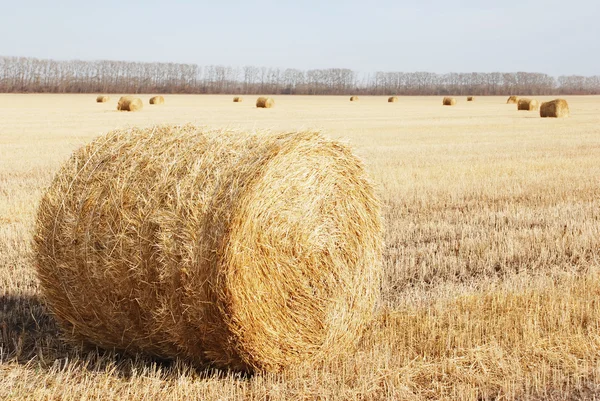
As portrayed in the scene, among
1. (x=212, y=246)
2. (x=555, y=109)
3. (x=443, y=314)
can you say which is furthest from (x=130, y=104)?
(x=212, y=246)

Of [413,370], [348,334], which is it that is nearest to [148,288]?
[348,334]

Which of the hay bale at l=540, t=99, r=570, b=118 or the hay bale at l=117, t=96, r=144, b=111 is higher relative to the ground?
the hay bale at l=540, t=99, r=570, b=118

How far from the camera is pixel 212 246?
14.6 ft

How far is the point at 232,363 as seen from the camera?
4711 mm

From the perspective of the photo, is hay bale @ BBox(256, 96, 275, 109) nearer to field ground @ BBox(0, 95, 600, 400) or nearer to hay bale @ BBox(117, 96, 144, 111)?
hay bale @ BBox(117, 96, 144, 111)

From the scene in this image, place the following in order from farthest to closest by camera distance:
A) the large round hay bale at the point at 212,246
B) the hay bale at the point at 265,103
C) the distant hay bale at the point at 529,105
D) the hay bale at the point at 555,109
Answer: the hay bale at the point at 265,103 → the distant hay bale at the point at 529,105 → the hay bale at the point at 555,109 → the large round hay bale at the point at 212,246

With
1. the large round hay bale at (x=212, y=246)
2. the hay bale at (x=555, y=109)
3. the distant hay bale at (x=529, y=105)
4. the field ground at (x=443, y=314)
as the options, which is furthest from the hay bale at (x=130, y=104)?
the large round hay bale at (x=212, y=246)

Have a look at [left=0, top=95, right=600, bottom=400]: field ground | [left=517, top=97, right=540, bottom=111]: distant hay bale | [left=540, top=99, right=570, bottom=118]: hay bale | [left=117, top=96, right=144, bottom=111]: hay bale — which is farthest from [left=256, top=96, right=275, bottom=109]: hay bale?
[left=0, top=95, right=600, bottom=400]: field ground

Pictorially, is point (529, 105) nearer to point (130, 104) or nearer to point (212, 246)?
point (130, 104)

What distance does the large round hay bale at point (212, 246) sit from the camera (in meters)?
4.52

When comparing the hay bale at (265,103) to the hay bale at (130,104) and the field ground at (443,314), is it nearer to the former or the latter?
the hay bale at (130,104)

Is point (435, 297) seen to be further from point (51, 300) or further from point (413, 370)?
point (51, 300)

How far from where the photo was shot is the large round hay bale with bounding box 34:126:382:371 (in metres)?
4.52

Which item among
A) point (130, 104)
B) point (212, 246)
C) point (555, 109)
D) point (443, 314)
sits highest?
point (555, 109)
